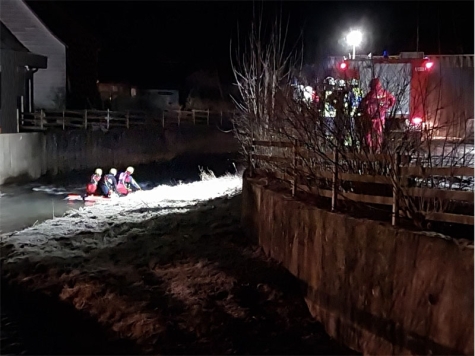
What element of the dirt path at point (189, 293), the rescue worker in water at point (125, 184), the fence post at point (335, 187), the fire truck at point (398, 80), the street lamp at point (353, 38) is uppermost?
the street lamp at point (353, 38)

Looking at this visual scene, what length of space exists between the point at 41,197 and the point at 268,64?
894cm

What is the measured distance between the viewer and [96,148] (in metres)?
29.7

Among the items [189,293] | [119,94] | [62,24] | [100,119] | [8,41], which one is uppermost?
[62,24]

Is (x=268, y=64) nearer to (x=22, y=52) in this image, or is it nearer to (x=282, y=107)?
(x=282, y=107)

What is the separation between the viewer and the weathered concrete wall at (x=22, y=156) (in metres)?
22.9

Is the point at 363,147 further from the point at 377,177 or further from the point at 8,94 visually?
the point at 8,94

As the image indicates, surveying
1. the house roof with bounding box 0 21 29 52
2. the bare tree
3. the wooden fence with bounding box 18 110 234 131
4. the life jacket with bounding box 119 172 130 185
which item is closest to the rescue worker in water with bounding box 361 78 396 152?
the bare tree

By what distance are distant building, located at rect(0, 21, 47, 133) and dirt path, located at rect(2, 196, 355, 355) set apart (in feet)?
58.2

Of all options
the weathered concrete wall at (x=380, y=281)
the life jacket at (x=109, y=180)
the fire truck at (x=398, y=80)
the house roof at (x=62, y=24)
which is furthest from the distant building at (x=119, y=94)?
the weathered concrete wall at (x=380, y=281)

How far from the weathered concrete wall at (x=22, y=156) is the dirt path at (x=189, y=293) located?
480 inches

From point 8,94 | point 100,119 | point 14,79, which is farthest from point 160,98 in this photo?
point 8,94

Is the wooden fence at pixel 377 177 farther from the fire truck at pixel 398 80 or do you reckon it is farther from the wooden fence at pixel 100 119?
the wooden fence at pixel 100 119

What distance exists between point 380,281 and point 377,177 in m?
1.37

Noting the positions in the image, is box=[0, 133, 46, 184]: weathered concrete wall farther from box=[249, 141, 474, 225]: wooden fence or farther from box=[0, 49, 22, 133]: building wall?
box=[249, 141, 474, 225]: wooden fence
